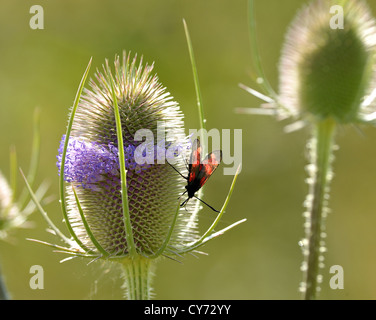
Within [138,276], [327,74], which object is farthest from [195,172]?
[327,74]

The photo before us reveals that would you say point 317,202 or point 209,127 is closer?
point 317,202

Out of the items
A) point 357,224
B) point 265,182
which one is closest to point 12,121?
point 265,182

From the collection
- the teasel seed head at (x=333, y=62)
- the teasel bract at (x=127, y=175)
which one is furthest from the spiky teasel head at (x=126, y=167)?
the teasel seed head at (x=333, y=62)

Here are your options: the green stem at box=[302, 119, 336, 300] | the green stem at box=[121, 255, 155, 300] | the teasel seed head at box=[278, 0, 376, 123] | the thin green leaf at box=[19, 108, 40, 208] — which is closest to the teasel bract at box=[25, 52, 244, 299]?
the green stem at box=[121, 255, 155, 300]

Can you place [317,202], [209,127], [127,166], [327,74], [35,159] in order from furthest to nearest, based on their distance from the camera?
[209,127]
[327,74]
[35,159]
[317,202]
[127,166]

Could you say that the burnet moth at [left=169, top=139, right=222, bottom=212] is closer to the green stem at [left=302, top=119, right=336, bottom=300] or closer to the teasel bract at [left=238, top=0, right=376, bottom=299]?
the green stem at [left=302, top=119, right=336, bottom=300]

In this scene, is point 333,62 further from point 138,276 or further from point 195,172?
point 138,276

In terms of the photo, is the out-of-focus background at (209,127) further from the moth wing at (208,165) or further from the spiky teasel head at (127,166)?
the spiky teasel head at (127,166)
